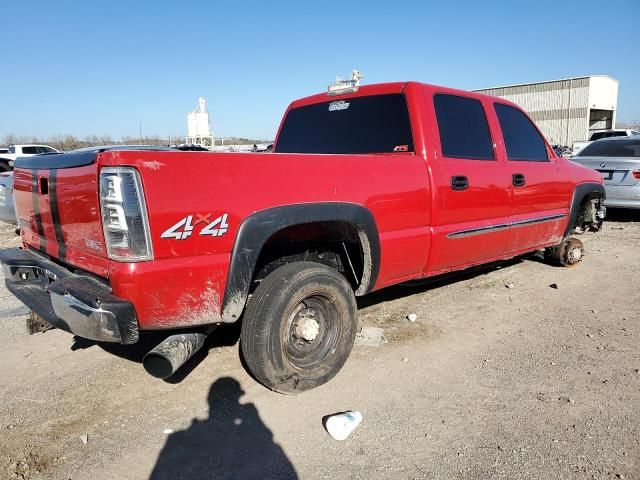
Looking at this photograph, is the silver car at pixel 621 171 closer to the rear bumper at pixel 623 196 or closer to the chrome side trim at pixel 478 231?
the rear bumper at pixel 623 196

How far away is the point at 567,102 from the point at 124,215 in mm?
50681

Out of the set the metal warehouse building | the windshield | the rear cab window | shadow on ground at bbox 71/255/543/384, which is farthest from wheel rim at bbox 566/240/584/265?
the metal warehouse building

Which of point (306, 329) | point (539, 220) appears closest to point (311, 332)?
point (306, 329)

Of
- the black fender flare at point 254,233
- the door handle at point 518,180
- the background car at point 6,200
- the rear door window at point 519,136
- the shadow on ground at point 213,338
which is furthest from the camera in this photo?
the background car at point 6,200

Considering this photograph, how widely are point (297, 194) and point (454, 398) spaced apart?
161 cm

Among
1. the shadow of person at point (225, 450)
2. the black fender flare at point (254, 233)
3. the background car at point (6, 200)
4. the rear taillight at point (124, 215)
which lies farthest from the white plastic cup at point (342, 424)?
the background car at point (6, 200)

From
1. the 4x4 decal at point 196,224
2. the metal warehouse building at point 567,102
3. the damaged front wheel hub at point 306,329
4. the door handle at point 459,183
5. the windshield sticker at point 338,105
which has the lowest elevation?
the damaged front wheel hub at point 306,329

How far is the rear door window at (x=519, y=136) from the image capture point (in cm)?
456

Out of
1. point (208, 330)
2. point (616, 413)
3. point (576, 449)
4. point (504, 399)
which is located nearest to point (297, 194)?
point (208, 330)

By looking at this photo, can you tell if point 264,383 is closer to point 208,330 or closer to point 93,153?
point 208,330

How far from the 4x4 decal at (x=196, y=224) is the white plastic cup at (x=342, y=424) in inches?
47.8

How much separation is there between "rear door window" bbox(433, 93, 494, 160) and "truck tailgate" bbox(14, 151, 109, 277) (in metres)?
2.55

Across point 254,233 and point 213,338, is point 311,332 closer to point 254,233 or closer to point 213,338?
point 254,233

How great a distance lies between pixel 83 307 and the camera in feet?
7.79
